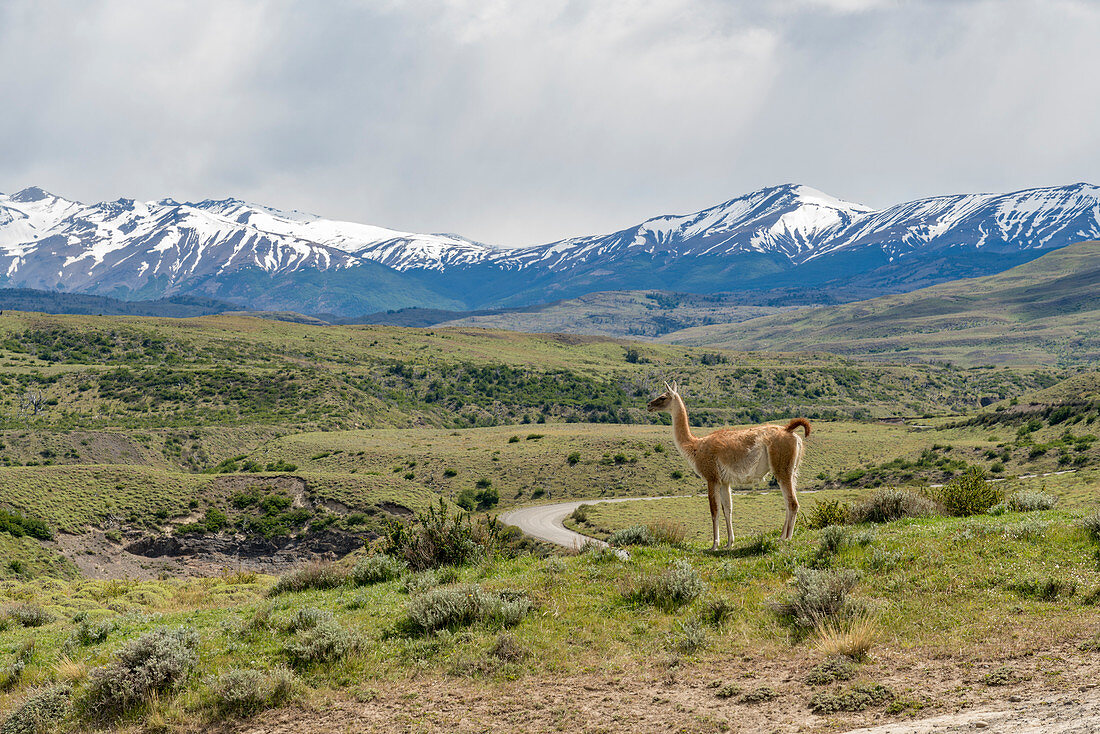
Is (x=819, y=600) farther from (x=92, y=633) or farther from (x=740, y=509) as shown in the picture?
(x=740, y=509)

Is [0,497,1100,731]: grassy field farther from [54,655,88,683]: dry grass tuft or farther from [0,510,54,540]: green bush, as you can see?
[0,510,54,540]: green bush

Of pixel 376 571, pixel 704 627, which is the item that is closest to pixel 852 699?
pixel 704 627

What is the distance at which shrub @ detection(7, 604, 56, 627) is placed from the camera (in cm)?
1695

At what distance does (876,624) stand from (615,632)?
12.2 ft

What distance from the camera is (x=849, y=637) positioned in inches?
372

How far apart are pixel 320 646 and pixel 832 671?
24.0ft

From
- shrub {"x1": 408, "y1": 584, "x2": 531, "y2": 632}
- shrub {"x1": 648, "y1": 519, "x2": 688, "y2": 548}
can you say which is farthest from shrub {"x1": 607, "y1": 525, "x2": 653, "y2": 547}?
shrub {"x1": 408, "y1": 584, "x2": 531, "y2": 632}

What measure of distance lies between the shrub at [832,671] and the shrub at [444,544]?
898 centimetres

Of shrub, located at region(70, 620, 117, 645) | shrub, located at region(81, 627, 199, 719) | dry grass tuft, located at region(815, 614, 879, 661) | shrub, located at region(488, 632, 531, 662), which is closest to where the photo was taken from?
dry grass tuft, located at region(815, 614, 879, 661)

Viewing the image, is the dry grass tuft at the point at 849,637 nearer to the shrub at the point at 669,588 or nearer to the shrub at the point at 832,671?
the shrub at the point at 832,671

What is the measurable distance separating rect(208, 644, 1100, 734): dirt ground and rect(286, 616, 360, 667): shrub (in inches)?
37.3

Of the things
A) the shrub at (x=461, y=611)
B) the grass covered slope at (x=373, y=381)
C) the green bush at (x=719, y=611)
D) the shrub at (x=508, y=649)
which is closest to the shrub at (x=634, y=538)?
the shrub at (x=461, y=611)

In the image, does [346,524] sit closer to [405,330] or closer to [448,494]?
[448,494]

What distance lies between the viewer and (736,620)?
36.7 feet
